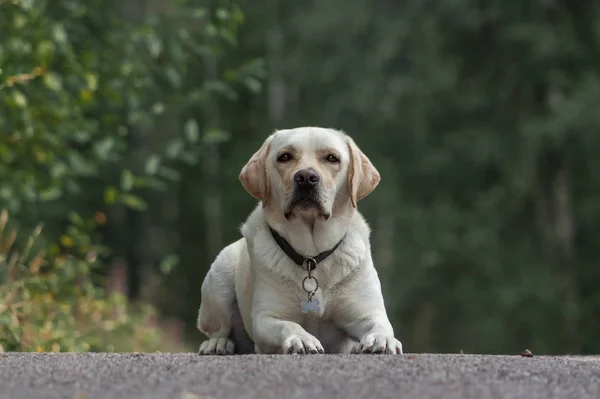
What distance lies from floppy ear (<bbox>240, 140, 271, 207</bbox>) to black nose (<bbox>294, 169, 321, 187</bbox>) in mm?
374

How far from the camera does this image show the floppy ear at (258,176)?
21.3ft

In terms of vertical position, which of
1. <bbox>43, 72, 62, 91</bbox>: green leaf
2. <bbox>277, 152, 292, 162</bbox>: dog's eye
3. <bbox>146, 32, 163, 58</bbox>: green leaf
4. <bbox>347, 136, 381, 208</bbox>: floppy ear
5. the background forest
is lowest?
the background forest

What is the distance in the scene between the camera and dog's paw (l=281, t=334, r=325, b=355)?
225 inches

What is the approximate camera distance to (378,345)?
5.75 metres

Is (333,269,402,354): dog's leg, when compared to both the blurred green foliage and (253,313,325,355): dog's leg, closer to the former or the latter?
(253,313,325,355): dog's leg

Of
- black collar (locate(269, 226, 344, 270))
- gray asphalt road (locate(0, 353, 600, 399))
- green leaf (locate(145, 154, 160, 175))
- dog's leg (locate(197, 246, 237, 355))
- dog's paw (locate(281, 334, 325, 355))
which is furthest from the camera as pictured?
green leaf (locate(145, 154, 160, 175))

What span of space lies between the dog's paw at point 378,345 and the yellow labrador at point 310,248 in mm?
174

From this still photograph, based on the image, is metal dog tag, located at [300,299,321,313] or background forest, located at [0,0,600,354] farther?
background forest, located at [0,0,600,354]

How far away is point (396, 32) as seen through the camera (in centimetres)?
2388

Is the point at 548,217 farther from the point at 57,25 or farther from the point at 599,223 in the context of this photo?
the point at 57,25

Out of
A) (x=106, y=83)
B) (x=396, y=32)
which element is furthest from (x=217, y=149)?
(x=106, y=83)

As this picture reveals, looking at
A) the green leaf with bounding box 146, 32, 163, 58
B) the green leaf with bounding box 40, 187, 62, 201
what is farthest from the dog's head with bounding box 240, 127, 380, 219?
the green leaf with bounding box 40, 187, 62, 201

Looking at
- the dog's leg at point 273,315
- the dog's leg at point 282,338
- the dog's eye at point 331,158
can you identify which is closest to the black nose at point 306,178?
the dog's eye at point 331,158

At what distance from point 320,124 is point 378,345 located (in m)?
22.4
